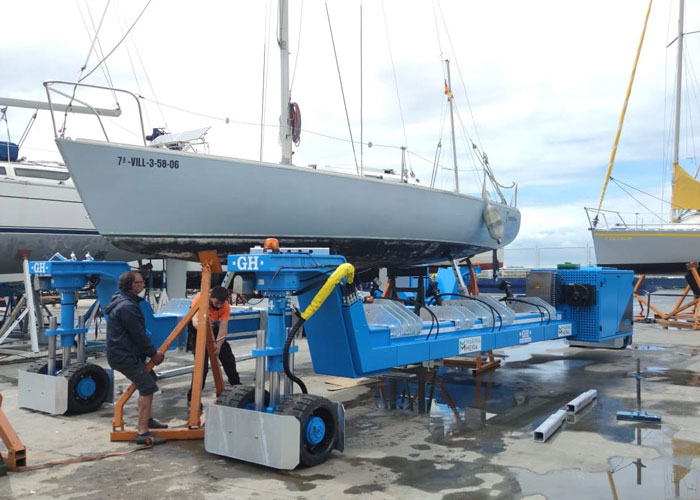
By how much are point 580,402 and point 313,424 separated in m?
2.82

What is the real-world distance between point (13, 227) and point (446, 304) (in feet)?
22.6

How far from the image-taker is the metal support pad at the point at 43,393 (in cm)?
546

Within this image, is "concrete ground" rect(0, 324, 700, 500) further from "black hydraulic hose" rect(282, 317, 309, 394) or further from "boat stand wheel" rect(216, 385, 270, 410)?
"black hydraulic hose" rect(282, 317, 309, 394)

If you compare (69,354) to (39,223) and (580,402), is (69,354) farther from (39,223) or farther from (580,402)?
(39,223)

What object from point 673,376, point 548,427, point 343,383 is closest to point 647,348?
point 673,376

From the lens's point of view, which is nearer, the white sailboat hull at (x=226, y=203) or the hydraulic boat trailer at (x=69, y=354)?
the white sailboat hull at (x=226, y=203)

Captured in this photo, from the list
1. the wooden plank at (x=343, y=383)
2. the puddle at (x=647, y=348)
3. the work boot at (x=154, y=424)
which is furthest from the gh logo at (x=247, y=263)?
the puddle at (x=647, y=348)

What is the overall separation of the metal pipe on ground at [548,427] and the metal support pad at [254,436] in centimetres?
188

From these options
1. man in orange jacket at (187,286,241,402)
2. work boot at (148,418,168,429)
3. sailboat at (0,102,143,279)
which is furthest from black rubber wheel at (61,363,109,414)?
sailboat at (0,102,143,279)

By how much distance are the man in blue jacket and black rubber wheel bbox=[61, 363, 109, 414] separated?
1295 millimetres

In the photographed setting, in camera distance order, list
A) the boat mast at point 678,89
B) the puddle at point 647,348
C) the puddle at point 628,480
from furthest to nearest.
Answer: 1. the boat mast at point 678,89
2. the puddle at point 647,348
3. the puddle at point 628,480

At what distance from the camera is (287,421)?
383cm

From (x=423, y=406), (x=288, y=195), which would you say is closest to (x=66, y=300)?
(x=288, y=195)

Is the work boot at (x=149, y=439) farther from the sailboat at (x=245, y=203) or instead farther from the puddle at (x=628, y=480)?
→ the puddle at (x=628, y=480)
